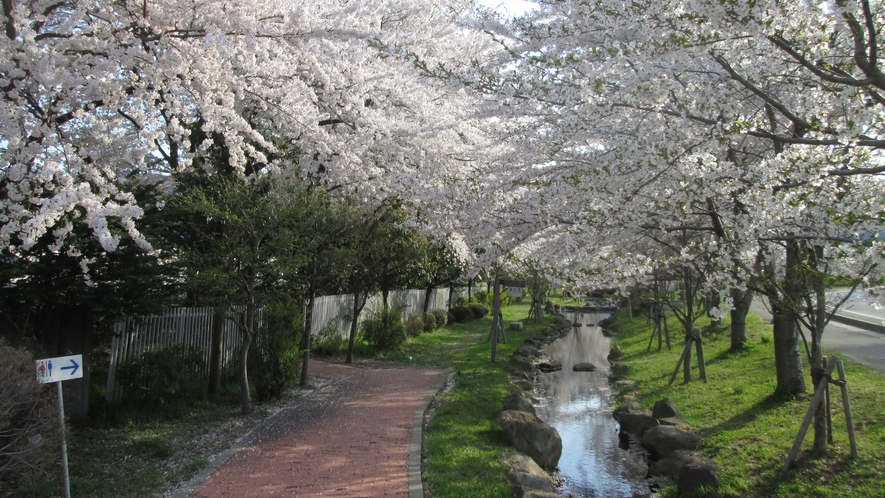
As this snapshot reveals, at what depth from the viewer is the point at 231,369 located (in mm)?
10859

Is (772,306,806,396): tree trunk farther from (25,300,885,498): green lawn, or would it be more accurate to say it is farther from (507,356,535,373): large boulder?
(507,356,535,373): large boulder

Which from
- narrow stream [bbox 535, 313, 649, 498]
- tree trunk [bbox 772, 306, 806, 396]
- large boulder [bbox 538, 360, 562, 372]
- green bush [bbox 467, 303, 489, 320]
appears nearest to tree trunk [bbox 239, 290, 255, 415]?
narrow stream [bbox 535, 313, 649, 498]

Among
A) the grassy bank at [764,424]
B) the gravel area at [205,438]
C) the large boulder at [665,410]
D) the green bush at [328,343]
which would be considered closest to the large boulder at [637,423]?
the large boulder at [665,410]

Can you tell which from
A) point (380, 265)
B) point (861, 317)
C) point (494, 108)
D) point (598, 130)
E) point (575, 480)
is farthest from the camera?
point (861, 317)

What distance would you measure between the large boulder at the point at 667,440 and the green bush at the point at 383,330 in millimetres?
9031

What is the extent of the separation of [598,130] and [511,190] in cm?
230

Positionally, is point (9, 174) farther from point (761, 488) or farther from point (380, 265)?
point (380, 265)

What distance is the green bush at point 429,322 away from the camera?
75.1 ft

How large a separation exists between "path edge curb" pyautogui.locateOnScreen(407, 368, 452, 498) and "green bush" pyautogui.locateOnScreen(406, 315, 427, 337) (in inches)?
373

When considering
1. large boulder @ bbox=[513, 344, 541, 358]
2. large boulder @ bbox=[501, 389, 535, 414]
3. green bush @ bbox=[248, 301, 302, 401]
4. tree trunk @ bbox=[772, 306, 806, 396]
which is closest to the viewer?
tree trunk @ bbox=[772, 306, 806, 396]

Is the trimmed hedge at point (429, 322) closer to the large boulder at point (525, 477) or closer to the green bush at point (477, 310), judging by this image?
the green bush at point (477, 310)

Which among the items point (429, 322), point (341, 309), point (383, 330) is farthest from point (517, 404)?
point (429, 322)

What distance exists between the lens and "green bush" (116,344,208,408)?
27.0 ft

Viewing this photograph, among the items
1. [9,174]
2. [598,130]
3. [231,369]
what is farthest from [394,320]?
[9,174]
